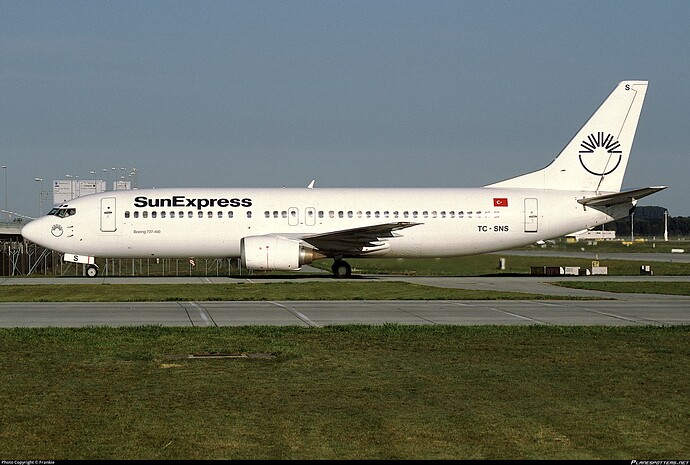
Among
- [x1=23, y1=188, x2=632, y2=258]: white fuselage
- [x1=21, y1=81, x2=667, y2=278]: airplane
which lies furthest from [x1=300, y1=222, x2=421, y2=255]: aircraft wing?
[x1=23, y1=188, x2=632, y2=258]: white fuselage

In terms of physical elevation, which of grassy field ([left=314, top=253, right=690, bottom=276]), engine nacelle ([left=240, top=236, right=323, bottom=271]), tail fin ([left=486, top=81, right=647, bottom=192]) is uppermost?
tail fin ([left=486, top=81, right=647, bottom=192])

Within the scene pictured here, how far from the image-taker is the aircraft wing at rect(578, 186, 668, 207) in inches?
1459

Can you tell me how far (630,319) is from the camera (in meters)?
20.7

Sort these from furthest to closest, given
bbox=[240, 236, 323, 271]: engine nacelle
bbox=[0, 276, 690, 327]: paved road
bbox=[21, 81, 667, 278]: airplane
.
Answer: bbox=[21, 81, 667, 278]: airplane < bbox=[240, 236, 323, 271]: engine nacelle < bbox=[0, 276, 690, 327]: paved road

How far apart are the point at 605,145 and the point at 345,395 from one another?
1228 inches

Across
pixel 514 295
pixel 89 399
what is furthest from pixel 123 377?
pixel 514 295

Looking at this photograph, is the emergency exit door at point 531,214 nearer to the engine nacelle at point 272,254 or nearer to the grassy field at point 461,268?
the grassy field at point 461,268

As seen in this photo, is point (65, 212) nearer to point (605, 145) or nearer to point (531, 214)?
point (531, 214)

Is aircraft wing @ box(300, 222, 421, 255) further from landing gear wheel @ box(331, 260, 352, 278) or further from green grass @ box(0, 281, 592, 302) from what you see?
green grass @ box(0, 281, 592, 302)

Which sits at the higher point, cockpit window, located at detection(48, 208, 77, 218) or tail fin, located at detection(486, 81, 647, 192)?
tail fin, located at detection(486, 81, 647, 192)

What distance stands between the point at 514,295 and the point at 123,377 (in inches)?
682

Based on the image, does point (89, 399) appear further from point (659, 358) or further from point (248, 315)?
point (248, 315)

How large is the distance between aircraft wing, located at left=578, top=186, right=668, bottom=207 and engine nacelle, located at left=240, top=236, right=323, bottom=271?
12.4 m

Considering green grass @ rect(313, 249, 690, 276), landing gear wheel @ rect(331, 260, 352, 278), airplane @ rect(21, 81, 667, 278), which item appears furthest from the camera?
green grass @ rect(313, 249, 690, 276)
